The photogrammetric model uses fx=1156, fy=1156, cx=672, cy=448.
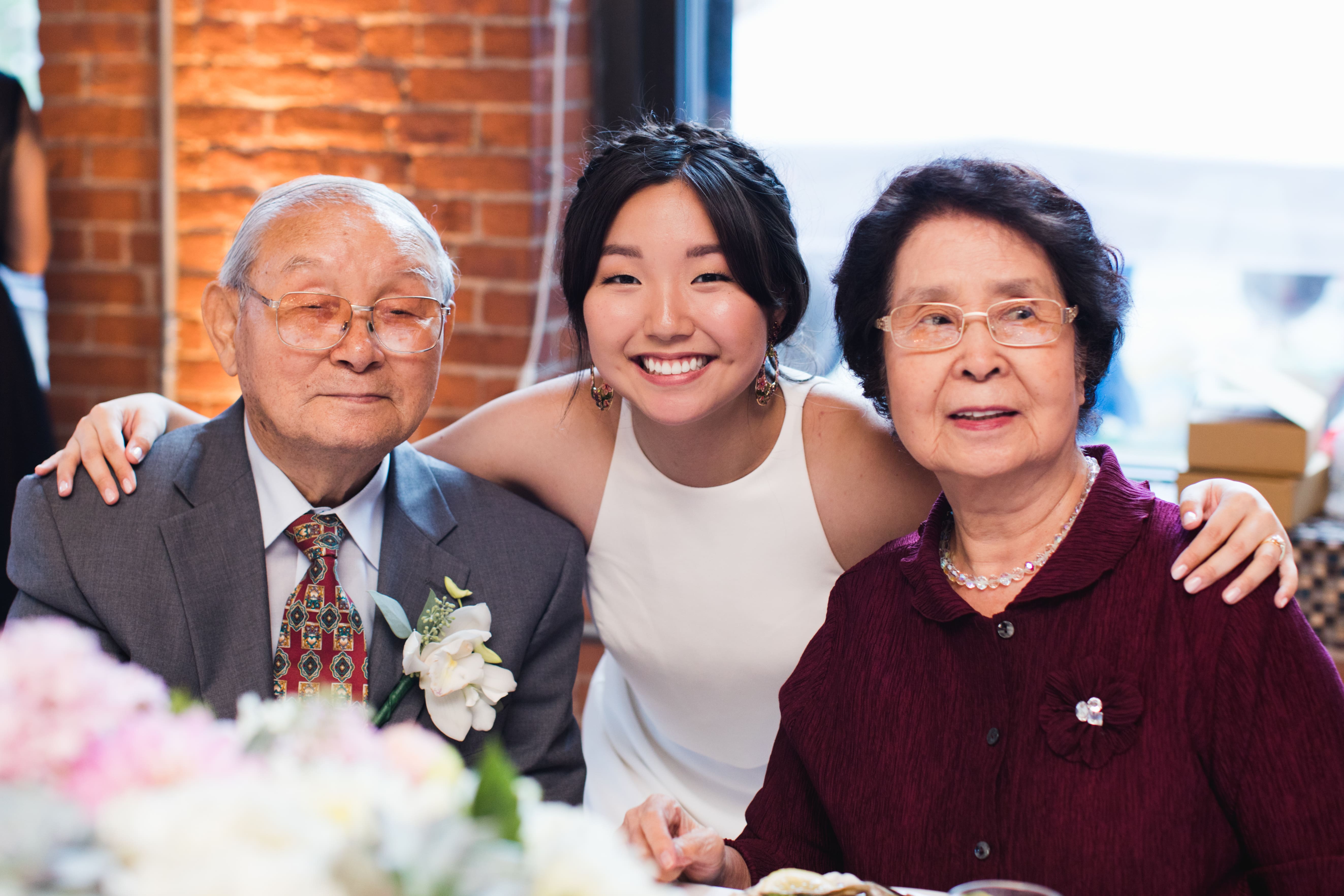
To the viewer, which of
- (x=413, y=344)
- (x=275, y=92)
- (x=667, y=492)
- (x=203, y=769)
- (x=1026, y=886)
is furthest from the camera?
(x=275, y=92)

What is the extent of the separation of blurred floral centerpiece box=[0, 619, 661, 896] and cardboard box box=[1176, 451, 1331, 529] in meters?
2.30

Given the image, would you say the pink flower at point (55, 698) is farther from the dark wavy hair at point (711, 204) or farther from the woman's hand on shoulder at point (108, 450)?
the dark wavy hair at point (711, 204)

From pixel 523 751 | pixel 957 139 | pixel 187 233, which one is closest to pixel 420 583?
pixel 523 751

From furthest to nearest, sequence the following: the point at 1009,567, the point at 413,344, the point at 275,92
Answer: the point at 275,92 → the point at 413,344 → the point at 1009,567

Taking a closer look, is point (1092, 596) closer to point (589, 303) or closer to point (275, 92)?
point (589, 303)

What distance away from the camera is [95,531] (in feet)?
5.52

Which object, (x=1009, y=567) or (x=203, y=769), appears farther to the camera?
(x=1009, y=567)

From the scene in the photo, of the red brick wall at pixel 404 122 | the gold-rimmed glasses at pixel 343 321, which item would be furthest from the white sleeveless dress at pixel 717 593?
the red brick wall at pixel 404 122

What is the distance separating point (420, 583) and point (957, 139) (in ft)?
6.93

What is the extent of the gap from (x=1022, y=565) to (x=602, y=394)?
2.90ft

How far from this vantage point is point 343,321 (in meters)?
1.75

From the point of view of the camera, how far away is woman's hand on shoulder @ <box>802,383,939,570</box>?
81.0 inches

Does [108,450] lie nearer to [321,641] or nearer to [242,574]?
[242,574]

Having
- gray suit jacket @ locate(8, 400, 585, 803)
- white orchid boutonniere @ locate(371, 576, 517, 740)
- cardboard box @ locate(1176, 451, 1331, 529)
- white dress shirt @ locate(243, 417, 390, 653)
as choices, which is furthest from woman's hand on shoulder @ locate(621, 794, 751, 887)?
cardboard box @ locate(1176, 451, 1331, 529)
